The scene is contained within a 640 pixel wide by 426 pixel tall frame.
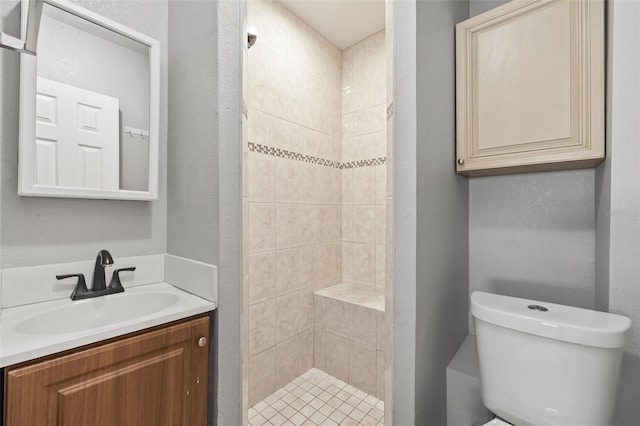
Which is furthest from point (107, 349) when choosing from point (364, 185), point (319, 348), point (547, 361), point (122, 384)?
point (364, 185)

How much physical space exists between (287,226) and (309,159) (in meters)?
0.54

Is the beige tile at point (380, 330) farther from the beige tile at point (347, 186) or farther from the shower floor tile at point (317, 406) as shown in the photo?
the beige tile at point (347, 186)

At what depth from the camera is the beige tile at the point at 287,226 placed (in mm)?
1974

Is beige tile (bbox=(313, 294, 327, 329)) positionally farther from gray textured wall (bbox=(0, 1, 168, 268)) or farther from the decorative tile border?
gray textured wall (bbox=(0, 1, 168, 268))

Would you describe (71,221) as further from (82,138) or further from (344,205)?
(344,205)

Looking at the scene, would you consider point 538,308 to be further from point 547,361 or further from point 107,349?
point 107,349

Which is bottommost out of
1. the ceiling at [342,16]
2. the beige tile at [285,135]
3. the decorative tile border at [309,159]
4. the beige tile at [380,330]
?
the beige tile at [380,330]

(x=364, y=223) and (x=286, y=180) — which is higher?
(x=286, y=180)

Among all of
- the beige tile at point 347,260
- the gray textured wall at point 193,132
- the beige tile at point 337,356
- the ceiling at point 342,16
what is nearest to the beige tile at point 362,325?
the beige tile at point 337,356

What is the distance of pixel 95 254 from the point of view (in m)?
1.22

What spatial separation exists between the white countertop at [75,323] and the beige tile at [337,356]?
121 centimetres

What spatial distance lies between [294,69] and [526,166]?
1.60 metres

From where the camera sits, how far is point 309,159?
7.21ft

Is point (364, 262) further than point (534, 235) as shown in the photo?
Yes
